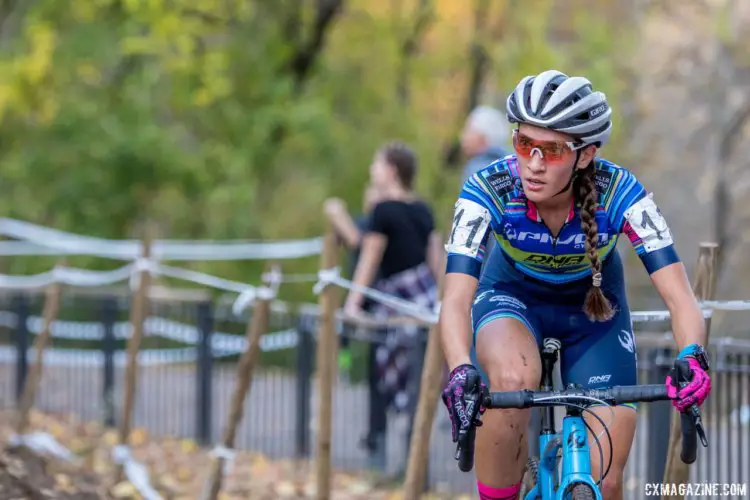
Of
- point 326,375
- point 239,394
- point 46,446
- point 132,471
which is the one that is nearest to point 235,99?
point 46,446

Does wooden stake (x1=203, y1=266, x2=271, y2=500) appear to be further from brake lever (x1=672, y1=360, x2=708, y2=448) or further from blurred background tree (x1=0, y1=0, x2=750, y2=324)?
blurred background tree (x1=0, y1=0, x2=750, y2=324)

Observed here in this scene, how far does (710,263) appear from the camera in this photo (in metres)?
5.31

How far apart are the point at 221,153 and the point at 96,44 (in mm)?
2029

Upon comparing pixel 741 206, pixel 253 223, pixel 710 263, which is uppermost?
pixel 741 206

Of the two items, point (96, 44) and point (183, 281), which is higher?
point (96, 44)

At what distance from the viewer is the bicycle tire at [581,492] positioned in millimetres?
3984

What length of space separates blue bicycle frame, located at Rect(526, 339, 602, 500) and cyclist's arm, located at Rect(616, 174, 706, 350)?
1.48ft

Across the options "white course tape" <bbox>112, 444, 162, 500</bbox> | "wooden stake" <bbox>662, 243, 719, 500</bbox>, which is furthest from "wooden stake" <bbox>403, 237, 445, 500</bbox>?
"white course tape" <bbox>112, 444, 162, 500</bbox>

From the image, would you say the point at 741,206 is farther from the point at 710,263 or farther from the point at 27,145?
the point at 710,263

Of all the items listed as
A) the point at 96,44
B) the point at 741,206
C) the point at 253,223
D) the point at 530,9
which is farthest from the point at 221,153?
the point at 741,206

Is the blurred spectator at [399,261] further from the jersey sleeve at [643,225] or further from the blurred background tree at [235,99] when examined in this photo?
the blurred background tree at [235,99]

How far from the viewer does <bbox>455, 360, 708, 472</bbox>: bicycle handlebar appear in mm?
3984

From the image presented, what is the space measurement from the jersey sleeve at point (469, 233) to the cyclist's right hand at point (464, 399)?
1.77ft

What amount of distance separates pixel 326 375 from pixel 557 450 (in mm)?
2935
